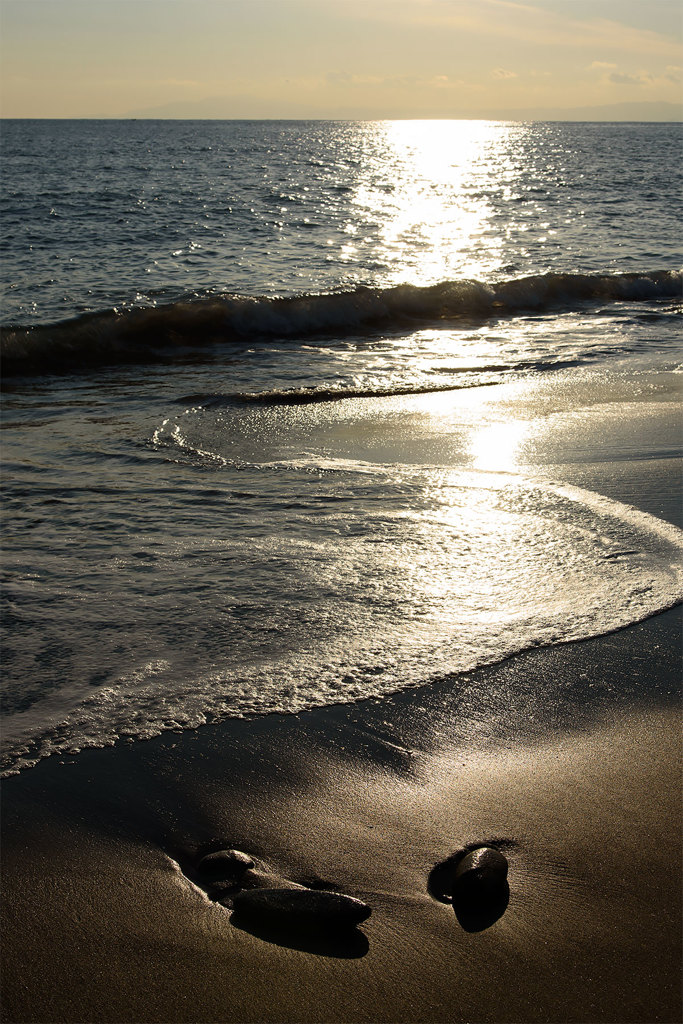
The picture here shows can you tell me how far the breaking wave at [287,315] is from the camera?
964 cm

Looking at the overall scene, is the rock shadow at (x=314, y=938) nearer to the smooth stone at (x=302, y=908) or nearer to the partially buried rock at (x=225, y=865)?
the smooth stone at (x=302, y=908)

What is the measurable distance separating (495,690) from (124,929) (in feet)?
4.68

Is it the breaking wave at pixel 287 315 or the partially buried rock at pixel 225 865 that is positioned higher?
the breaking wave at pixel 287 315

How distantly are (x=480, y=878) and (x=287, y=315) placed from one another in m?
9.72

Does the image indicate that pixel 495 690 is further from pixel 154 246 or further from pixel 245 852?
pixel 154 246

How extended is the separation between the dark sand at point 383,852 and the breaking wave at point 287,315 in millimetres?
7596

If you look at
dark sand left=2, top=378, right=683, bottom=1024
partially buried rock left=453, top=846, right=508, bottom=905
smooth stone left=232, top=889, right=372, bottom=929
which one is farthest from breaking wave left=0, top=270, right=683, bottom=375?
partially buried rock left=453, top=846, right=508, bottom=905

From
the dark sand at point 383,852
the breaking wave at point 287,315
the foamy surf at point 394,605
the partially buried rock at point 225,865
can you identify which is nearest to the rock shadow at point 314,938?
the dark sand at point 383,852

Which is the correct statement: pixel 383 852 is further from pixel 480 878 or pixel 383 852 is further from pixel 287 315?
pixel 287 315

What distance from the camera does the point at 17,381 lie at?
8.59 meters

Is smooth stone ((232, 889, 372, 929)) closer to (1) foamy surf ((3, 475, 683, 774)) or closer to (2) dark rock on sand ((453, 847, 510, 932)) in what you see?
(2) dark rock on sand ((453, 847, 510, 932))

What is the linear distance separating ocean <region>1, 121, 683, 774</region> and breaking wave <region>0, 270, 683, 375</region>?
45 mm

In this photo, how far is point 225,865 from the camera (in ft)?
6.91

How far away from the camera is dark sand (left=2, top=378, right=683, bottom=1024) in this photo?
176 centimetres
